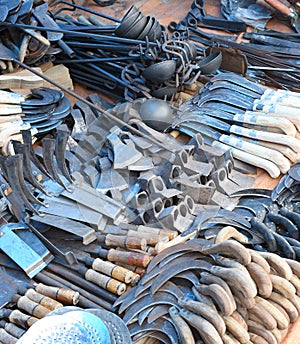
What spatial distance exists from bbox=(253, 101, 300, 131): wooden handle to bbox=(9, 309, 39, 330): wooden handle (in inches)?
65.1

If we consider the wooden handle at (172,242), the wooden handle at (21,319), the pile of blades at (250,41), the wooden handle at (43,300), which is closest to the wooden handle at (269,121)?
the pile of blades at (250,41)

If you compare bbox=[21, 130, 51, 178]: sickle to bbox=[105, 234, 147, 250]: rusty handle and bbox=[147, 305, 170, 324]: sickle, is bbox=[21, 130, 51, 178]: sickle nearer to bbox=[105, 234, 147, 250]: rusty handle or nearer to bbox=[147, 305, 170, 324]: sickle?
bbox=[105, 234, 147, 250]: rusty handle

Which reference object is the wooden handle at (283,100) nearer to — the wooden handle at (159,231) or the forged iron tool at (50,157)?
the wooden handle at (159,231)

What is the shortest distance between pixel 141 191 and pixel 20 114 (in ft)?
2.90

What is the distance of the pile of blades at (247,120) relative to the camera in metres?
2.71

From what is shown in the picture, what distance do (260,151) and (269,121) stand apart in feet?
0.60

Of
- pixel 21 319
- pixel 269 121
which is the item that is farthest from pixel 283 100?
pixel 21 319

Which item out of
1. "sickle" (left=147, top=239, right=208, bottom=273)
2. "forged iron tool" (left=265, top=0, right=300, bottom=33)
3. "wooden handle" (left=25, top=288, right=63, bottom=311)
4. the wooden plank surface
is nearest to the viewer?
"wooden handle" (left=25, top=288, right=63, bottom=311)

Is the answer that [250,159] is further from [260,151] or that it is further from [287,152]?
[287,152]

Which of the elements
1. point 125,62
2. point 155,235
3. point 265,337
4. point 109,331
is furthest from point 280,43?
point 109,331

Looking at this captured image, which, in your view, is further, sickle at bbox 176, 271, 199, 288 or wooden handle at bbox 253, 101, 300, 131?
wooden handle at bbox 253, 101, 300, 131

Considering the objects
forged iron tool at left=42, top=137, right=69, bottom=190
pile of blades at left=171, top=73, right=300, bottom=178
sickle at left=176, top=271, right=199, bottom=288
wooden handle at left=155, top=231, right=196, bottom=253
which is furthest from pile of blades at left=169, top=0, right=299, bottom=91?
sickle at left=176, top=271, right=199, bottom=288

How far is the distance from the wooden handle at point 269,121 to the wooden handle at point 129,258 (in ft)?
3.68

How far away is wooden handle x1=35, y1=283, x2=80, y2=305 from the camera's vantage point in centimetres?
197
